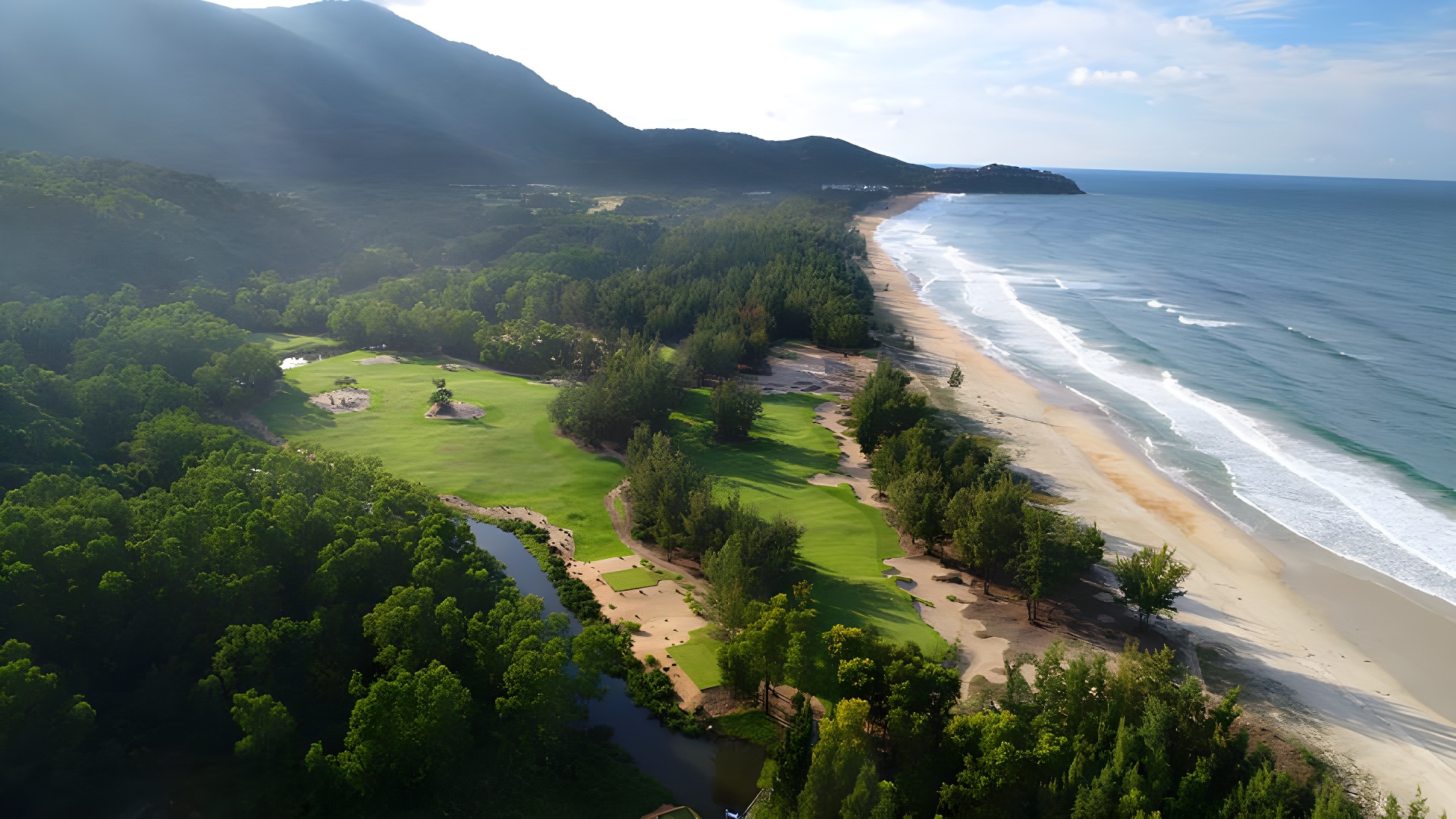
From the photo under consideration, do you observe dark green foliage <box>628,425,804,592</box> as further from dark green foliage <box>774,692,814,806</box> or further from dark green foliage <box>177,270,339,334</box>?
dark green foliage <box>177,270,339,334</box>

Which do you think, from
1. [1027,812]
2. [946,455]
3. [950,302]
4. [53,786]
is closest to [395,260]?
[950,302]

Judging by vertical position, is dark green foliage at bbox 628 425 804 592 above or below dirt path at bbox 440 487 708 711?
above

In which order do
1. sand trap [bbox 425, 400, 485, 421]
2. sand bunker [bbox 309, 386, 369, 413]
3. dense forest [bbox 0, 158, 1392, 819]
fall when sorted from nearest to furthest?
dense forest [bbox 0, 158, 1392, 819]
sand trap [bbox 425, 400, 485, 421]
sand bunker [bbox 309, 386, 369, 413]

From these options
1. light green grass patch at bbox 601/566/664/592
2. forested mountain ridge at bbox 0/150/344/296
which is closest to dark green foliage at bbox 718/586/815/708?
light green grass patch at bbox 601/566/664/592

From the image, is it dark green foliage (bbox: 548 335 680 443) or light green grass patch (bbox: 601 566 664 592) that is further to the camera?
dark green foliage (bbox: 548 335 680 443)

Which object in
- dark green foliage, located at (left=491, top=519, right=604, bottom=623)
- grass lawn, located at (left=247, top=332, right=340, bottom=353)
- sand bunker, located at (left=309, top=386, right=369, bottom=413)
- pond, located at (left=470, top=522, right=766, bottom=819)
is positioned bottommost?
pond, located at (left=470, top=522, right=766, bottom=819)

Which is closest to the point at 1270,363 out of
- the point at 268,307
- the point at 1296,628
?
the point at 1296,628

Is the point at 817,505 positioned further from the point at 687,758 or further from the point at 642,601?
the point at 687,758

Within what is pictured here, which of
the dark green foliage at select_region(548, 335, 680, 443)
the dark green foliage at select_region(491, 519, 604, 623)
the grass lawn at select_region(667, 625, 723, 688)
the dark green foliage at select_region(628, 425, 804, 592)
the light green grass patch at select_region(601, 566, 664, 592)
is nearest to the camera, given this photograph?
the grass lawn at select_region(667, 625, 723, 688)
